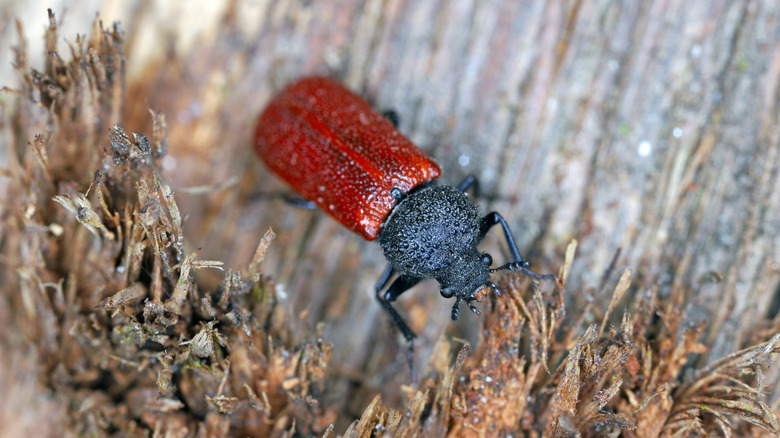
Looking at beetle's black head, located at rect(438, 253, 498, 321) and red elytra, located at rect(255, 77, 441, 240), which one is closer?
beetle's black head, located at rect(438, 253, 498, 321)

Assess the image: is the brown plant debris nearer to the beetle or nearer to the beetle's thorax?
the beetle's thorax

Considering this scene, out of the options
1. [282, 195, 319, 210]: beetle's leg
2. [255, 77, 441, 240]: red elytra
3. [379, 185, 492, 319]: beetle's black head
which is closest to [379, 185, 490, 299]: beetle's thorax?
[379, 185, 492, 319]: beetle's black head

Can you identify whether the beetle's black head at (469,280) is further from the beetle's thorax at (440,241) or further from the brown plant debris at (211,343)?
the brown plant debris at (211,343)

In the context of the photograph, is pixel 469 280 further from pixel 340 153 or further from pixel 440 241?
pixel 340 153

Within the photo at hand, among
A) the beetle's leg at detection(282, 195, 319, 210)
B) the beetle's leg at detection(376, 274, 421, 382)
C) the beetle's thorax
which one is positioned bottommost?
the beetle's leg at detection(376, 274, 421, 382)

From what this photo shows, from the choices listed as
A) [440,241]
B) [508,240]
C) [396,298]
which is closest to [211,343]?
[396,298]

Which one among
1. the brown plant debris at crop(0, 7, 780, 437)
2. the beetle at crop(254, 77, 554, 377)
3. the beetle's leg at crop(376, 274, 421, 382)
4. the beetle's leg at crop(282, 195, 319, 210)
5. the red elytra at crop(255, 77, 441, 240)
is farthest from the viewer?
the beetle's leg at crop(282, 195, 319, 210)

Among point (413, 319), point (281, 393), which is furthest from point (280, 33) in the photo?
point (281, 393)

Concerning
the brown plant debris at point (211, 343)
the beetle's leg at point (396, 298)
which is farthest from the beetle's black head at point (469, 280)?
the beetle's leg at point (396, 298)

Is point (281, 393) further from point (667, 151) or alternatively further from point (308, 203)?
point (667, 151)
